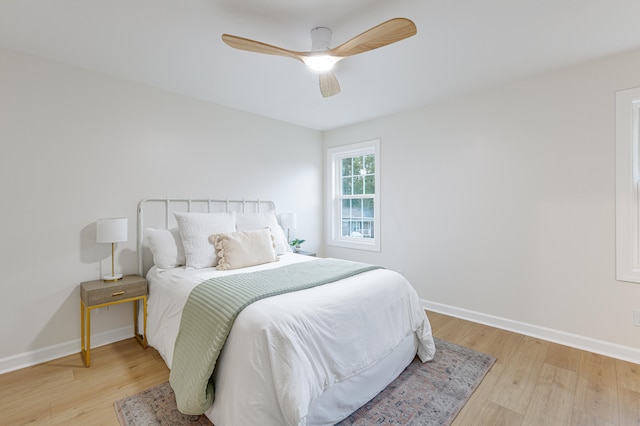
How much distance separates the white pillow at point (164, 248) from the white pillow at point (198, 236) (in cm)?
12

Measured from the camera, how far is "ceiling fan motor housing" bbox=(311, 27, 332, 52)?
198 cm

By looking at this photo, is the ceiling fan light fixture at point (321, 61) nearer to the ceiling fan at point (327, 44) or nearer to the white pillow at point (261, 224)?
the ceiling fan at point (327, 44)

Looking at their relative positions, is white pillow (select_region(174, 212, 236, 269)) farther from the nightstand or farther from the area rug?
the area rug

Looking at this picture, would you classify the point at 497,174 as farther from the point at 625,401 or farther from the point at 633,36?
the point at 625,401

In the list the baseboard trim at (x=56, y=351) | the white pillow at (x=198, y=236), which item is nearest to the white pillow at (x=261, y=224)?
the white pillow at (x=198, y=236)

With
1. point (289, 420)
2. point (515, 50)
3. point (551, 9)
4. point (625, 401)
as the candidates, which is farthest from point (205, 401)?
point (515, 50)

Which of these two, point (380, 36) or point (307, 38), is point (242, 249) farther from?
point (380, 36)

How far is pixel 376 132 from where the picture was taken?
160 inches

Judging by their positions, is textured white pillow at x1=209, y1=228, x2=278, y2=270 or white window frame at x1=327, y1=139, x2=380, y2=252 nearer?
textured white pillow at x1=209, y1=228, x2=278, y2=270

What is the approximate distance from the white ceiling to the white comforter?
178 centimetres

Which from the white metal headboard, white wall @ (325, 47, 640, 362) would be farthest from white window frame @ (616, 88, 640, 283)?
the white metal headboard

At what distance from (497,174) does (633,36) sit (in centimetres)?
135

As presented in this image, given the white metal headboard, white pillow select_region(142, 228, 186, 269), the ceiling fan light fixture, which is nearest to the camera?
the ceiling fan light fixture

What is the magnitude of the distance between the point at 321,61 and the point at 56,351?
319 centimetres
